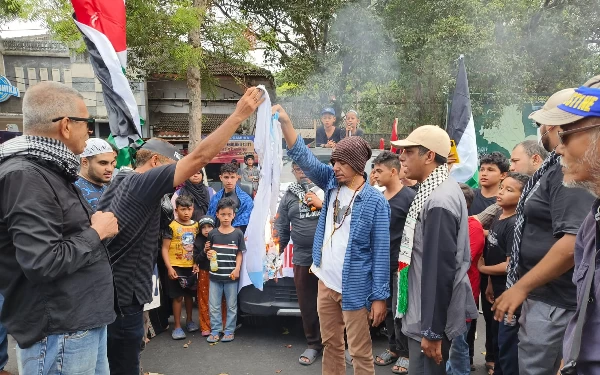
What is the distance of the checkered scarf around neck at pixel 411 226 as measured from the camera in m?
2.73

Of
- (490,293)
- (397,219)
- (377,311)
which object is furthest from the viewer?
(397,219)

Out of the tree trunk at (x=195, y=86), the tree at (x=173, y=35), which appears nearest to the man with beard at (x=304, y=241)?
the tree at (x=173, y=35)

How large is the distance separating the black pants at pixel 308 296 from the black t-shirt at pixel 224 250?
83 cm

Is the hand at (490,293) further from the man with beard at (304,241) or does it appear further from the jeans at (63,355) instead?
the jeans at (63,355)

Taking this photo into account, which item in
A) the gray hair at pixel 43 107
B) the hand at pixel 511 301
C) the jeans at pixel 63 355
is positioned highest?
the gray hair at pixel 43 107

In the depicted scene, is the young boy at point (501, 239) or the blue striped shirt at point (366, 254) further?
the young boy at point (501, 239)

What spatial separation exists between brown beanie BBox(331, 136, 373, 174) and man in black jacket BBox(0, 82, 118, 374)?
5.53ft

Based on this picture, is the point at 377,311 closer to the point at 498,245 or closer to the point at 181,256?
the point at 498,245

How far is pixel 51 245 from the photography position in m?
1.92

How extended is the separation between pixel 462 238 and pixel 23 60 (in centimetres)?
1891

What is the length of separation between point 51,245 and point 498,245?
10.8 ft

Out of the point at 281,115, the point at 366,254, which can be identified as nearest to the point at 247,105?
the point at 281,115

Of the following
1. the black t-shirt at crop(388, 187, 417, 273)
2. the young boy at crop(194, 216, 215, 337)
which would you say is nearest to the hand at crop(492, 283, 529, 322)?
the black t-shirt at crop(388, 187, 417, 273)

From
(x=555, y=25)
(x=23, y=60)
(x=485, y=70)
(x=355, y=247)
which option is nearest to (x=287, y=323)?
(x=355, y=247)
